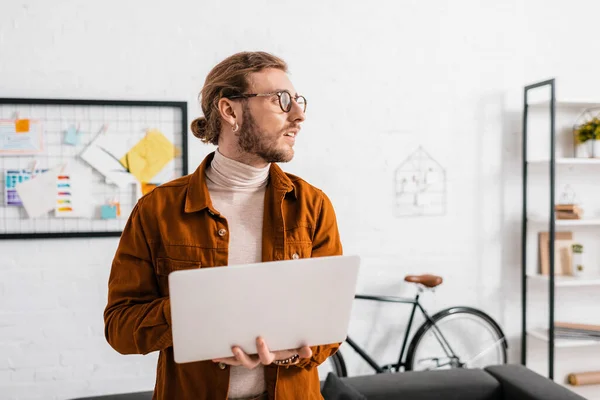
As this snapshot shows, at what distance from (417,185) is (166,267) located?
2069 millimetres

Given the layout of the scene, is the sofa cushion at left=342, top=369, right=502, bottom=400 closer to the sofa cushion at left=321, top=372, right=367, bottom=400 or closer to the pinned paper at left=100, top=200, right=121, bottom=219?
the sofa cushion at left=321, top=372, right=367, bottom=400

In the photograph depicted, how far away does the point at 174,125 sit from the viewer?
2.86m

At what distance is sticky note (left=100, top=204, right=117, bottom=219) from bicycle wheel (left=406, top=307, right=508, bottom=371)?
5.61 ft

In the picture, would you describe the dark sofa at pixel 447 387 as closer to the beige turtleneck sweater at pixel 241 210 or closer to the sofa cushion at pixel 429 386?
the sofa cushion at pixel 429 386

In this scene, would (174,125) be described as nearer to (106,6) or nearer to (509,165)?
(106,6)

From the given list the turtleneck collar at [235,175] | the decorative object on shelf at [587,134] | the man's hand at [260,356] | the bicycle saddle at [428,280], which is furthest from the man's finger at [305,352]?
the decorative object on shelf at [587,134]

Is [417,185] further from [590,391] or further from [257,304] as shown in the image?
[257,304]

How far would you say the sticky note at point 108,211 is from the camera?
2.78 metres

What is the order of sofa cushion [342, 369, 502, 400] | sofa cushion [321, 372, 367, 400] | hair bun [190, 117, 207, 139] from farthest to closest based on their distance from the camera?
sofa cushion [342, 369, 502, 400] → sofa cushion [321, 372, 367, 400] → hair bun [190, 117, 207, 139]

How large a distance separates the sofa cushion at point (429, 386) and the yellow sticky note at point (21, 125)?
185 cm

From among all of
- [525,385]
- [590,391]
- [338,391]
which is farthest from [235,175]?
[590,391]

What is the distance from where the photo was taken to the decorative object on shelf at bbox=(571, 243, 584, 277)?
313 cm

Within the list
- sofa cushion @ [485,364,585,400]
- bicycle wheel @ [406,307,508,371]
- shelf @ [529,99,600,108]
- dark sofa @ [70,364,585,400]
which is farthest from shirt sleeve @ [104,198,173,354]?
shelf @ [529,99,600,108]

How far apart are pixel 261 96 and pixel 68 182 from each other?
5.65 feet
